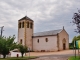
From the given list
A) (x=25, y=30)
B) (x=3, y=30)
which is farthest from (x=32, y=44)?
(x=3, y=30)

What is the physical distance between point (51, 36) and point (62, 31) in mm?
3701

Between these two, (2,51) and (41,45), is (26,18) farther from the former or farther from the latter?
(2,51)

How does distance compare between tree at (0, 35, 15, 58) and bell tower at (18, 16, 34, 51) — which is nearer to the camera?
tree at (0, 35, 15, 58)

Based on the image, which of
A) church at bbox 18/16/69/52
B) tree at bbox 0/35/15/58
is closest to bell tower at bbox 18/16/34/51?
church at bbox 18/16/69/52

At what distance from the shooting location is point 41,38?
5512cm

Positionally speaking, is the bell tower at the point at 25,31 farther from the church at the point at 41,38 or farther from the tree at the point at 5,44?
the tree at the point at 5,44

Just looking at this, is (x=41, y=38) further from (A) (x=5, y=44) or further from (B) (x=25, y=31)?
(A) (x=5, y=44)

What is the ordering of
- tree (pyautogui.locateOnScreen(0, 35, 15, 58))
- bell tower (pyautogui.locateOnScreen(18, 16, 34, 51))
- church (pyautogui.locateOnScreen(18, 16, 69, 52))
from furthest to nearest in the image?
bell tower (pyautogui.locateOnScreen(18, 16, 34, 51)) < church (pyautogui.locateOnScreen(18, 16, 69, 52)) < tree (pyautogui.locateOnScreen(0, 35, 15, 58))

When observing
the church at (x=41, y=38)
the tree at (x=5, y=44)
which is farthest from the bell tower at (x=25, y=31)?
the tree at (x=5, y=44)

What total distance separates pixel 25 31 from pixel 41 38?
565 centimetres

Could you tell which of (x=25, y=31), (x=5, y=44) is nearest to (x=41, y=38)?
(x=25, y=31)

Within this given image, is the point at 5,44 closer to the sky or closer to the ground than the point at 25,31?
closer to the ground

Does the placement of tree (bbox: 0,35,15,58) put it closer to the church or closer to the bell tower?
the church

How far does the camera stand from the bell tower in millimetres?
56250
